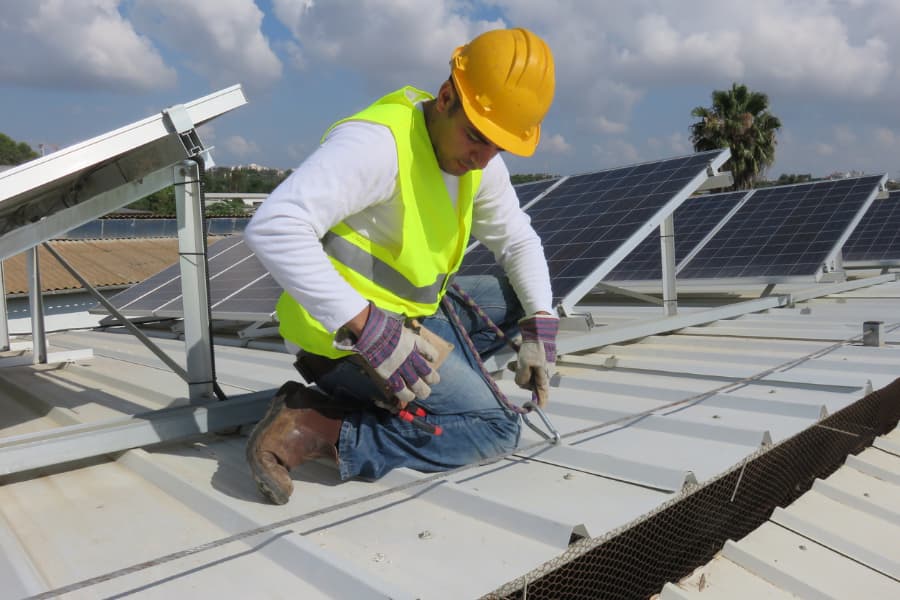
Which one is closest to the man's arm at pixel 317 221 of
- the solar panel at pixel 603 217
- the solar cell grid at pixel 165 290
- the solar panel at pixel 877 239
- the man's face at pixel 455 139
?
the man's face at pixel 455 139

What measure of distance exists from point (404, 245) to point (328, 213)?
31 centimetres

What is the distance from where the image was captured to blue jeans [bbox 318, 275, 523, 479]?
2.32 m

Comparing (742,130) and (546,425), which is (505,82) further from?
(742,130)

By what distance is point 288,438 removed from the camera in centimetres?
226

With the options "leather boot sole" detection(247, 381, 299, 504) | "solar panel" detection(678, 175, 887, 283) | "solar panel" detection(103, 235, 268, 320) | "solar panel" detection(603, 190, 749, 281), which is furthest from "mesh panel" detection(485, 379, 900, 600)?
"solar panel" detection(603, 190, 749, 281)

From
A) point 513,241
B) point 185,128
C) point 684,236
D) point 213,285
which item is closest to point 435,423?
point 513,241

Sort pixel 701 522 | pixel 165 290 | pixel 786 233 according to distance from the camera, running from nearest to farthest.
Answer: pixel 701 522, pixel 165 290, pixel 786 233

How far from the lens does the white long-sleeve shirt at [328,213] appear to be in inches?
76.1

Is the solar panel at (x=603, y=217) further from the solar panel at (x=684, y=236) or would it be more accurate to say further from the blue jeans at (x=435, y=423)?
the blue jeans at (x=435, y=423)

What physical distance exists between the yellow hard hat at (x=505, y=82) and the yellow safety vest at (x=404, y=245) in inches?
8.2

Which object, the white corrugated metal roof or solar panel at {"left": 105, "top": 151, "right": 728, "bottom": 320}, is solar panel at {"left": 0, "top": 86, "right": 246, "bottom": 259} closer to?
the white corrugated metal roof

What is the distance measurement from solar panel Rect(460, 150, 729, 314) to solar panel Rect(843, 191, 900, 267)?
636cm

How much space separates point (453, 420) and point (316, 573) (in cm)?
86

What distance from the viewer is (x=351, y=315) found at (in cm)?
197
